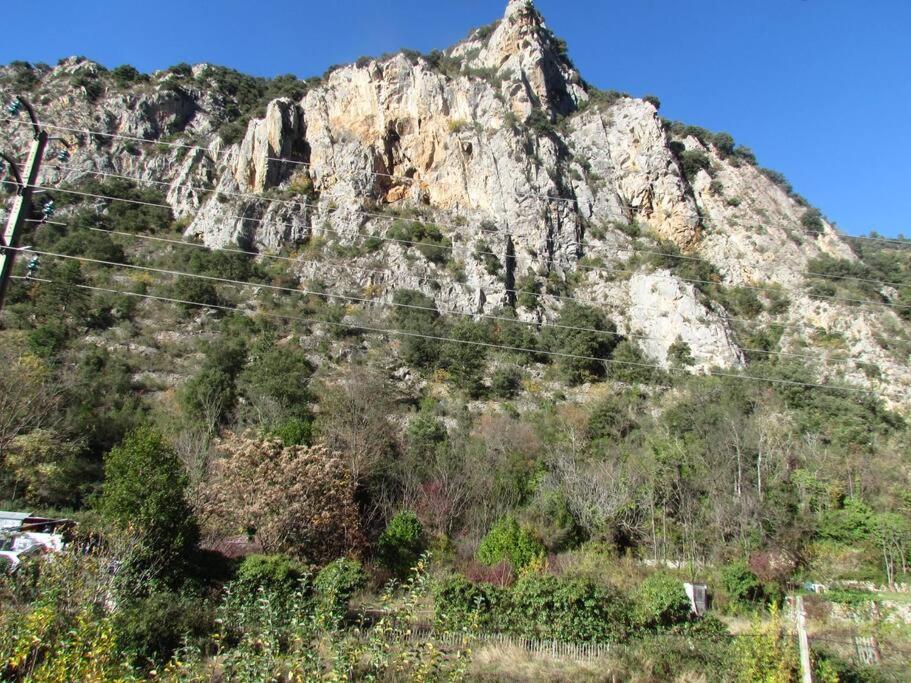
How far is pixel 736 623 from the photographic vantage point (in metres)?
13.9

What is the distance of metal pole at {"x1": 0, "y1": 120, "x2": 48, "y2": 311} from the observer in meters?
6.10

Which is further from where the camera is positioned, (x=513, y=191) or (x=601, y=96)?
(x=601, y=96)

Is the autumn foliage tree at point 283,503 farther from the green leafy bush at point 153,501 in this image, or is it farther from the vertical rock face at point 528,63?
the vertical rock face at point 528,63

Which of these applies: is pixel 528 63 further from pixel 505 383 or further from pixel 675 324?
pixel 505 383

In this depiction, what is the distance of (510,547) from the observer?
57.5 ft

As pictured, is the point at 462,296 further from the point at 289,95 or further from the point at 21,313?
the point at 289,95

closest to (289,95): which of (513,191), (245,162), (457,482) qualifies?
(245,162)

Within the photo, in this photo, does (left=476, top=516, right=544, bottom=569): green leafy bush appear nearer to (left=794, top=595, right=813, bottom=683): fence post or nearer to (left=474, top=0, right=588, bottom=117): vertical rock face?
(left=794, top=595, right=813, bottom=683): fence post

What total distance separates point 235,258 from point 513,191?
23.5 metres

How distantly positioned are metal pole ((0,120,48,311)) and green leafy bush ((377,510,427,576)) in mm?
13580

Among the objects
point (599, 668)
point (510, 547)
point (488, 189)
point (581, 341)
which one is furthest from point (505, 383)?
point (599, 668)

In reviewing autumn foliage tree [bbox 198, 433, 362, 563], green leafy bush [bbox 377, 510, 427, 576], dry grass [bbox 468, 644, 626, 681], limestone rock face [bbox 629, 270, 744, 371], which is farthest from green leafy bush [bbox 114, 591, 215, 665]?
limestone rock face [bbox 629, 270, 744, 371]

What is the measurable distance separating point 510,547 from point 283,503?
7259mm

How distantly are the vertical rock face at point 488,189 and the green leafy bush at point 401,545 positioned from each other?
80.8 ft
